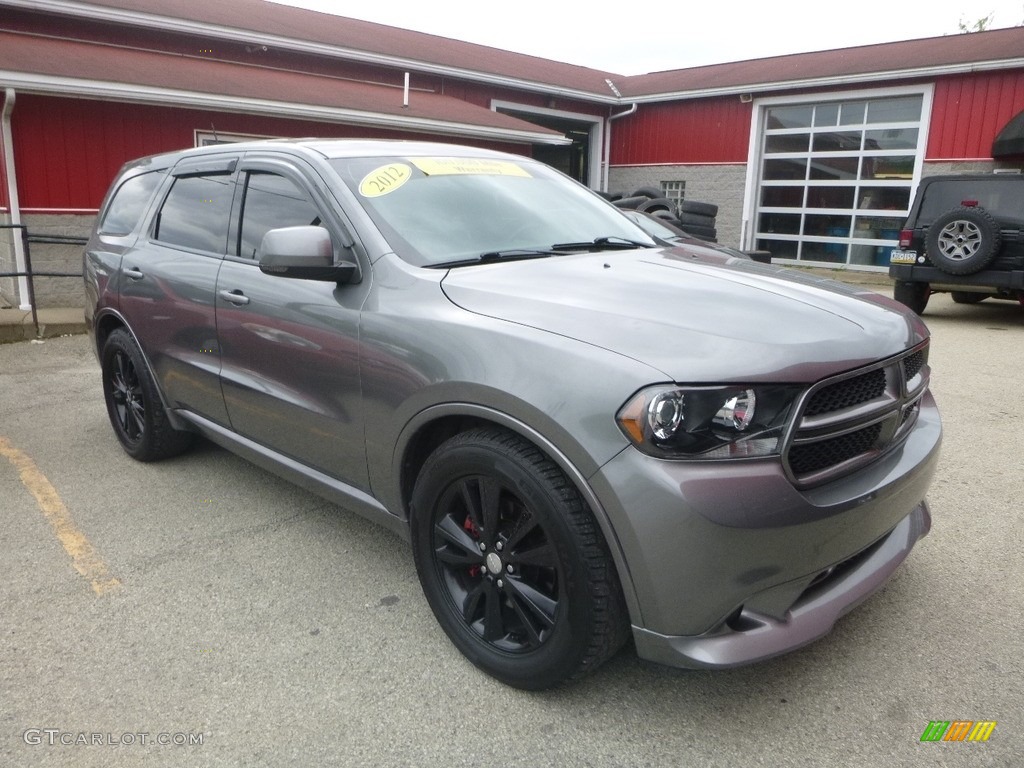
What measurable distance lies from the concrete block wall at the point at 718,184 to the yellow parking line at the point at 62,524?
15.2m

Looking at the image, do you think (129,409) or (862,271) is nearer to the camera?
(129,409)

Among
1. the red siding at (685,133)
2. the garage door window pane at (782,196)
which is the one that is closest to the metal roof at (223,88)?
the red siding at (685,133)

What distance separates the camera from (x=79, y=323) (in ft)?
28.6

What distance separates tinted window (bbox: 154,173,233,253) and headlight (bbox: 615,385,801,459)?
2.43m

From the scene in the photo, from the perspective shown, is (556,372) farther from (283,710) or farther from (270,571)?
(270,571)

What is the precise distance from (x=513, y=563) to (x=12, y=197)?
9937 mm

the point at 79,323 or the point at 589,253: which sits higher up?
the point at 589,253

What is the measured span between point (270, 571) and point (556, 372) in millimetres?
1791

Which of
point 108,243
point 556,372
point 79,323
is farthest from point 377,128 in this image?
point 556,372

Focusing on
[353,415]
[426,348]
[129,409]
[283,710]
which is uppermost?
[426,348]

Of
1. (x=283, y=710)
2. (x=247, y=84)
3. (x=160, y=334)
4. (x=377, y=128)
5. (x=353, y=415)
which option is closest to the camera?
(x=283, y=710)

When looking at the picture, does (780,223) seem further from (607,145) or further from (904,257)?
(904,257)

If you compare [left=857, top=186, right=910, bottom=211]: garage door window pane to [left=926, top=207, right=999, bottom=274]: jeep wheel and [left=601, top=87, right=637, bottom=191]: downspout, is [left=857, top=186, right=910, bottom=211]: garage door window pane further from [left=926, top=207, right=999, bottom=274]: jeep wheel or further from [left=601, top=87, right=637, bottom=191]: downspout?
[left=926, top=207, right=999, bottom=274]: jeep wheel

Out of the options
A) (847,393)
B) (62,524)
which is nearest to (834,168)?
(847,393)
